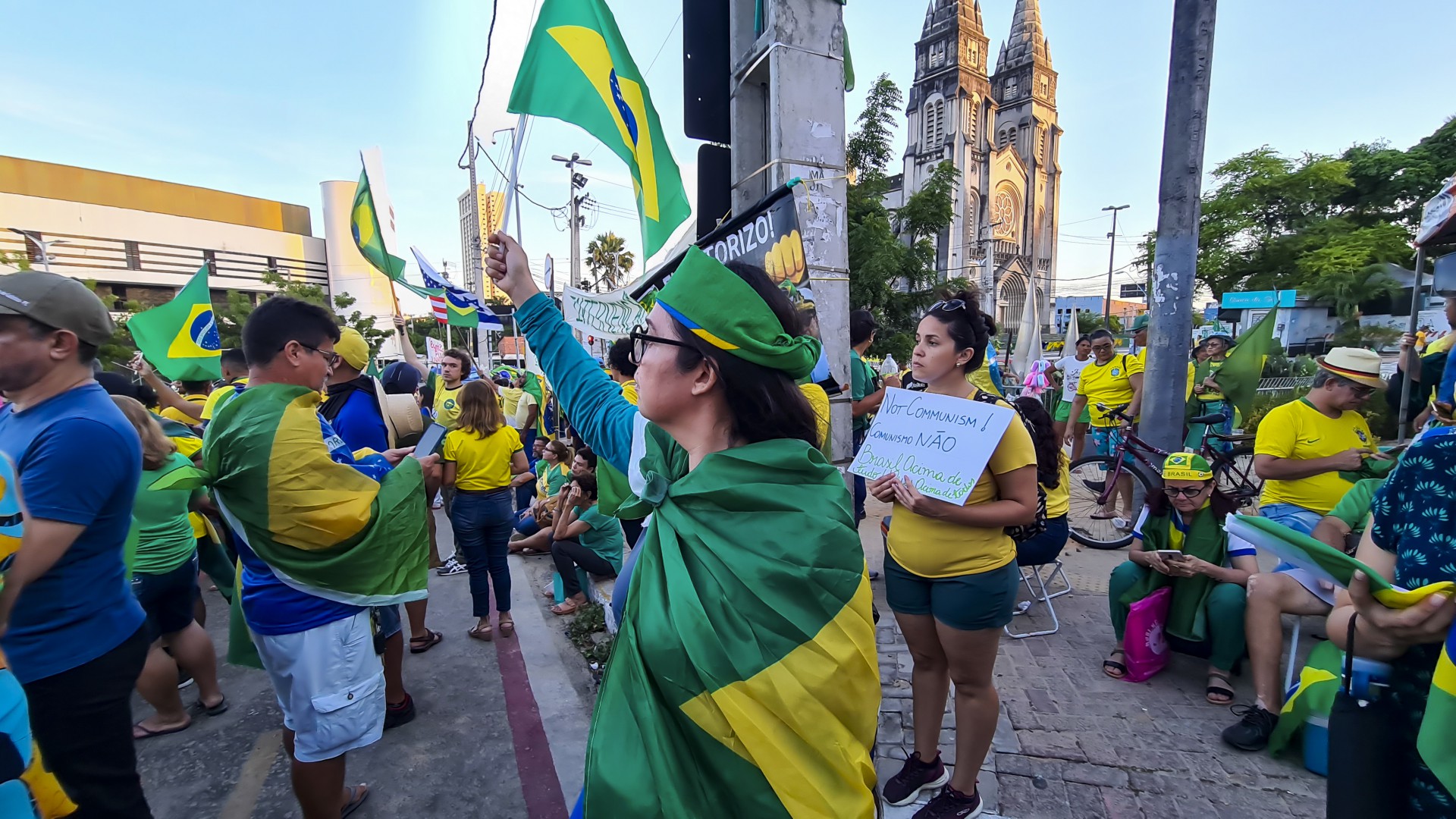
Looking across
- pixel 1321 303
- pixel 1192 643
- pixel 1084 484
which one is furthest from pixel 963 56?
pixel 1192 643

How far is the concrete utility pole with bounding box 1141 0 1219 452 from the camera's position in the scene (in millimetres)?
3906

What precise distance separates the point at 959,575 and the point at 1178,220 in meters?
3.20

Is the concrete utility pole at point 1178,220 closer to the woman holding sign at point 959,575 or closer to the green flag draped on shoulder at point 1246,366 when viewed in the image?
the green flag draped on shoulder at point 1246,366

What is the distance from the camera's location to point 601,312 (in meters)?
4.64

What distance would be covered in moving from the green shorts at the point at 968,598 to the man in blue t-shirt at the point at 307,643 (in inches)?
87.6

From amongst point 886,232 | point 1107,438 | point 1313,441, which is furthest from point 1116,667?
point 886,232

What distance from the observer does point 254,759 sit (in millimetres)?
3314

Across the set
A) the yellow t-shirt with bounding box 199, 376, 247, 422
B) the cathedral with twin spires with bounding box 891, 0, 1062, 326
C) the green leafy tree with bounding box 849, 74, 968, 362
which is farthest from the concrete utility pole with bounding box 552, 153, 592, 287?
the cathedral with twin spires with bounding box 891, 0, 1062, 326

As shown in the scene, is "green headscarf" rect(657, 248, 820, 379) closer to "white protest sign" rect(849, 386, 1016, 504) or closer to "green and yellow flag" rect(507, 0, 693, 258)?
"white protest sign" rect(849, 386, 1016, 504)

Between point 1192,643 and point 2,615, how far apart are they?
479cm

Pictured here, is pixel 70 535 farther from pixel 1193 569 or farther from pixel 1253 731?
pixel 1193 569

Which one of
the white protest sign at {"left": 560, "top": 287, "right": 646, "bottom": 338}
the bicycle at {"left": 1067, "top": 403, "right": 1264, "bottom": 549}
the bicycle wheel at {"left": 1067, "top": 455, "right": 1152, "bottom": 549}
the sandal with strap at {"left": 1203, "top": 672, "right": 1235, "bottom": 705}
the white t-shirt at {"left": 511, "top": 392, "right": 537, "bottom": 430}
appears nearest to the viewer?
the sandal with strap at {"left": 1203, "top": 672, "right": 1235, "bottom": 705}

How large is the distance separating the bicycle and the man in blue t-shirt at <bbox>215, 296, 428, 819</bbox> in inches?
218

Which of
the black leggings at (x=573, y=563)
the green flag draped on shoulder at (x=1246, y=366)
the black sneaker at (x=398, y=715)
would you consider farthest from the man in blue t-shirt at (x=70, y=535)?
the green flag draped on shoulder at (x=1246, y=366)
